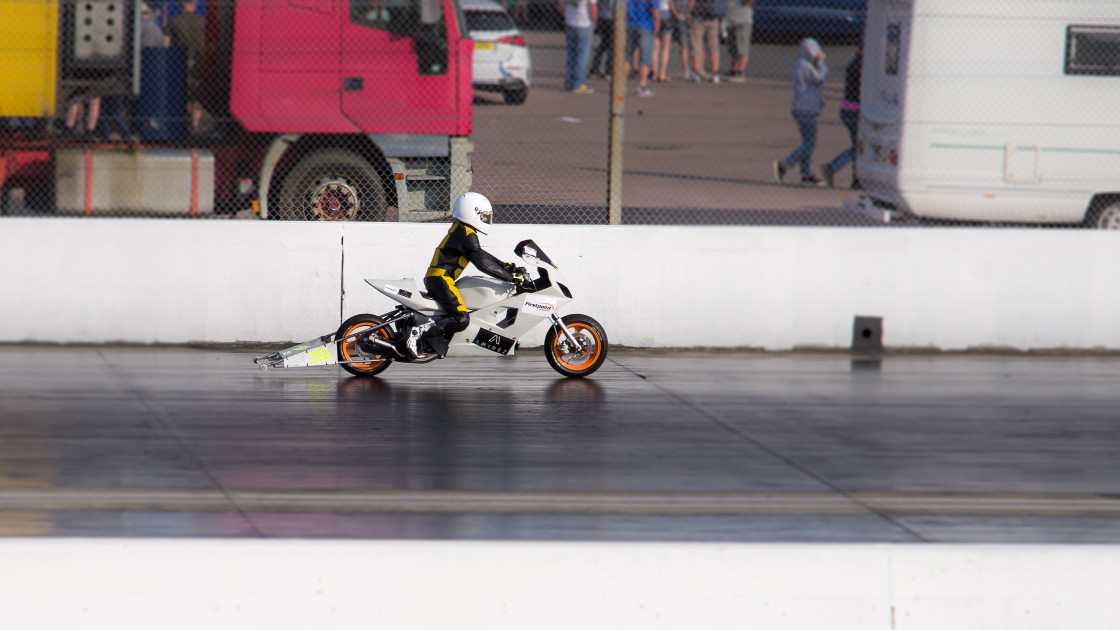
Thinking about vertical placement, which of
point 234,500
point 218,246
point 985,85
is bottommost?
point 234,500

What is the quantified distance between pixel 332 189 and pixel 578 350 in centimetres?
346

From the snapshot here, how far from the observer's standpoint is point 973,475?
787 centimetres

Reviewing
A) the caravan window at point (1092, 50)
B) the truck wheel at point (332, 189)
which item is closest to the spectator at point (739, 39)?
the caravan window at point (1092, 50)

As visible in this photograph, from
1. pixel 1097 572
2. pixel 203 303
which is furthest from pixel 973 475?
pixel 203 303

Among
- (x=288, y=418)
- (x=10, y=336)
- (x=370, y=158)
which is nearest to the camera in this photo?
(x=288, y=418)

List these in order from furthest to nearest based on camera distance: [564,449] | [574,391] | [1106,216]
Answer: [1106,216]
[574,391]
[564,449]

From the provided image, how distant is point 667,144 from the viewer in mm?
22562

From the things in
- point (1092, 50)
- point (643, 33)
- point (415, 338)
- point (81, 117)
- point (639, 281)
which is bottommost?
point (415, 338)

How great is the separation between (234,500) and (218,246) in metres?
4.75

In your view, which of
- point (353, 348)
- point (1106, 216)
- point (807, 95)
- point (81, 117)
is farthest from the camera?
point (807, 95)

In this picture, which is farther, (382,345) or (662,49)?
(662,49)

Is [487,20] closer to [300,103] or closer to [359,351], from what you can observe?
[300,103]

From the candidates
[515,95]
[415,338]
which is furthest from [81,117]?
[515,95]

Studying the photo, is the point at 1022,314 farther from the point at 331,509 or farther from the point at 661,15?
the point at 661,15
